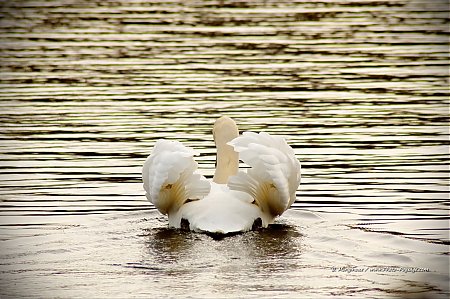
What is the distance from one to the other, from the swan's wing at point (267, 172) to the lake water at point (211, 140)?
32 centimetres

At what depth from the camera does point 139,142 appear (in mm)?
15906

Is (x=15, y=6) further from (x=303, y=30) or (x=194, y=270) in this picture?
(x=194, y=270)

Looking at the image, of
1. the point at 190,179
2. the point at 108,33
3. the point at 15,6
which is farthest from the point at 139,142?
the point at 15,6

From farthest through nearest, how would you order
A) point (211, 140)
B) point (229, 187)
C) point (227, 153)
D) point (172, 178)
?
point (211, 140)
point (227, 153)
point (229, 187)
point (172, 178)

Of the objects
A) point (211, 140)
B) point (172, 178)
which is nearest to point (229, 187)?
point (172, 178)

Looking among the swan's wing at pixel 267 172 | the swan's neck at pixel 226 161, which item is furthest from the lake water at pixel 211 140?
the swan's neck at pixel 226 161

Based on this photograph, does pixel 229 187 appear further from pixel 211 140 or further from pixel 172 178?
pixel 211 140

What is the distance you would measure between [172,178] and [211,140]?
527cm

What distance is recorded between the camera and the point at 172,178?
1068 centimetres

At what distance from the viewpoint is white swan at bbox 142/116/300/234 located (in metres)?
10.7

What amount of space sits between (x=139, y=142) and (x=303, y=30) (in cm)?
1218

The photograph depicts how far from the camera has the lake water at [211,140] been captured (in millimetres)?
9438

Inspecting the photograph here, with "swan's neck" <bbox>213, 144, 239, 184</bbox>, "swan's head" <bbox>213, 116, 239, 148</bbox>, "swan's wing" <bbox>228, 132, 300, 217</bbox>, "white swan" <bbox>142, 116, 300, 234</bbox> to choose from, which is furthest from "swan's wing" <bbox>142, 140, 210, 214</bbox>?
"swan's head" <bbox>213, 116, 239, 148</bbox>

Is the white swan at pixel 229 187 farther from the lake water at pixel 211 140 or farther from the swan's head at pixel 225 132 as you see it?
the swan's head at pixel 225 132
